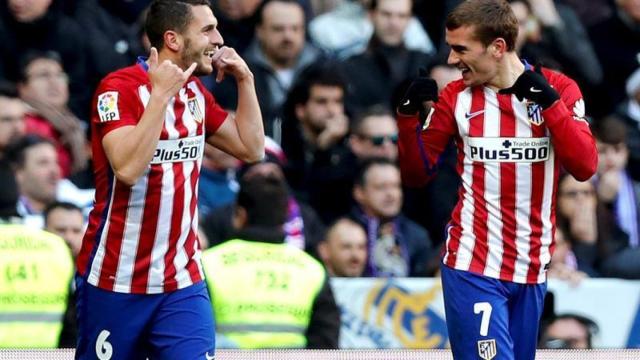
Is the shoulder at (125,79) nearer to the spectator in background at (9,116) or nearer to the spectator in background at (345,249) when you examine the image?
the spectator in background at (345,249)

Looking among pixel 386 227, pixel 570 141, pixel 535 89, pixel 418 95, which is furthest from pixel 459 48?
pixel 386 227

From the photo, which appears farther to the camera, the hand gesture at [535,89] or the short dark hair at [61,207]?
the short dark hair at [61,207]

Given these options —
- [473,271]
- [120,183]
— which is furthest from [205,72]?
[473,271]

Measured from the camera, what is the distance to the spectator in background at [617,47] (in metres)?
12.4

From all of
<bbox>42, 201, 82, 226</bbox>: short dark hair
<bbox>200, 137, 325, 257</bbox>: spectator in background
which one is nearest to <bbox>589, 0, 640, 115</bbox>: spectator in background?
<bbox>200, 137, 325, 257</bbox>: spectator in background

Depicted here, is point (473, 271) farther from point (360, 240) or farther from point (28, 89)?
point (28, 89)

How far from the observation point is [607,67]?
12.5 metres

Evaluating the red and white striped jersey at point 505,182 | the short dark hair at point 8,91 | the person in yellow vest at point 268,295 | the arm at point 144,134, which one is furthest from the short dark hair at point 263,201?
the arm at point 144,134

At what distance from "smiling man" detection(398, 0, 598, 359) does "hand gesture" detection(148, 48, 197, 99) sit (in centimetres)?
101

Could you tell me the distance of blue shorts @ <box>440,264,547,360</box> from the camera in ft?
21.9

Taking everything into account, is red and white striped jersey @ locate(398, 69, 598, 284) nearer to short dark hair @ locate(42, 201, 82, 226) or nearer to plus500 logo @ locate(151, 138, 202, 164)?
plus500 logo @ locate(151, 138, 202, 164)

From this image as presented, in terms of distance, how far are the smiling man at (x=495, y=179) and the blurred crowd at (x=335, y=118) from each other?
9.24 ft

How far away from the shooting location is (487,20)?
6.67 meters

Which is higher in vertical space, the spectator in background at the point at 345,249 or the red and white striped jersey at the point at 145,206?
the red and white striped jersey at the point at 145,206
